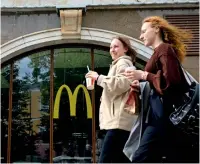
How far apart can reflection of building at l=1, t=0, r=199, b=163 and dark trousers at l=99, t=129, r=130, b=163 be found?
3853 mm

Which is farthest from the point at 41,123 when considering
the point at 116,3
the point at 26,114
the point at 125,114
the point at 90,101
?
the point at 125,114

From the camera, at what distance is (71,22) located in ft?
23.2

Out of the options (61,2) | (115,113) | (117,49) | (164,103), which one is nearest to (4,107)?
(61,2)

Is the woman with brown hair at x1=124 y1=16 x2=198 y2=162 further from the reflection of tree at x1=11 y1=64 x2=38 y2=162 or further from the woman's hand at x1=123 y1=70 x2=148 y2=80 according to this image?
the reflection of tree at x1=11 y1=64 x2=38 y2=162

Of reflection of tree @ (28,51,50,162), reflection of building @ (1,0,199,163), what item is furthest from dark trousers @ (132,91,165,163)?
reflection of tree @ (28,51,50,162)

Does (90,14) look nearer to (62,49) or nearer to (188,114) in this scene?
(62,49)

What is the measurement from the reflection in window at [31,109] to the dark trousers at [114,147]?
14.0 ft

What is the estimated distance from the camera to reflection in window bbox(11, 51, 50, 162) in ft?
24.1

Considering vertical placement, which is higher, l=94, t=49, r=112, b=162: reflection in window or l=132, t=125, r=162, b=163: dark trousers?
l=94, t=49, r=112, b=162: reflection in window

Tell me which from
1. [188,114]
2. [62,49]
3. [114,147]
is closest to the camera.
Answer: [188,114]

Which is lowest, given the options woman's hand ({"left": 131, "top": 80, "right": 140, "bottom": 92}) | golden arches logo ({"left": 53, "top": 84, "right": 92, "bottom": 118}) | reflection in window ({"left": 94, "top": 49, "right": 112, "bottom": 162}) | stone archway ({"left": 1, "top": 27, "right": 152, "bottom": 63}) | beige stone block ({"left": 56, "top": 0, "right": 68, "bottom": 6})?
woman's hand ({"left": 131, "top": 80, "right": 140, "bottom": 92})

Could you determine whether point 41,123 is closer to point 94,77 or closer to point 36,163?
point 36,163

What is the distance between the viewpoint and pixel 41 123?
736 centimetres

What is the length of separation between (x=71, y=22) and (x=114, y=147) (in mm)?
4268
